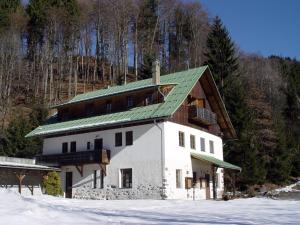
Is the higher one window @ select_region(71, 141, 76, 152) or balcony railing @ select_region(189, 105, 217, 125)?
balcony railing @ select_region(189, 105, 217, 125)

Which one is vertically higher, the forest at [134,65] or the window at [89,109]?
the forest at [134,65]

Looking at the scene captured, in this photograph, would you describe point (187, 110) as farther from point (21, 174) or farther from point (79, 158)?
point (21, 174)

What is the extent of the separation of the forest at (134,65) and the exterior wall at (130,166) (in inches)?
444

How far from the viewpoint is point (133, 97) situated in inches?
1262

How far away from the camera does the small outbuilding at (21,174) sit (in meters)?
30.2

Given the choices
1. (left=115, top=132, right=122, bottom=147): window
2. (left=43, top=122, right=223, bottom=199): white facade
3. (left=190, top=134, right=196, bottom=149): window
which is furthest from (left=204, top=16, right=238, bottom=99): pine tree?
(left=115, top=132, right=122, bottom=147): window

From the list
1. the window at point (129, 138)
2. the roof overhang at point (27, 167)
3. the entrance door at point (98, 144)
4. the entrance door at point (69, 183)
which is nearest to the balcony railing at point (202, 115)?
the window at point (129, 138)

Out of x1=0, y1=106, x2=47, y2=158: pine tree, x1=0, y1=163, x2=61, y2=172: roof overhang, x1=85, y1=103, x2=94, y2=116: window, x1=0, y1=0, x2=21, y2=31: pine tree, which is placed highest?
x1=0, y1=0, x2=21, y2=31: pine tree

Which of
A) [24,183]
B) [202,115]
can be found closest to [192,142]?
[202,115]

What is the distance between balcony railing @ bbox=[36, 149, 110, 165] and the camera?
1206 inches

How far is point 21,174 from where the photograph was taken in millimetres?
30844

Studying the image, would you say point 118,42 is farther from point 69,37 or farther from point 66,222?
point 66,222

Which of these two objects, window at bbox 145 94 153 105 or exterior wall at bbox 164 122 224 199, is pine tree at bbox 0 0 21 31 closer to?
window at bbox 145 94 153 105

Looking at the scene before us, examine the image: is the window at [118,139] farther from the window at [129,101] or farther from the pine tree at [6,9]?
the pine tree at [6,9]
